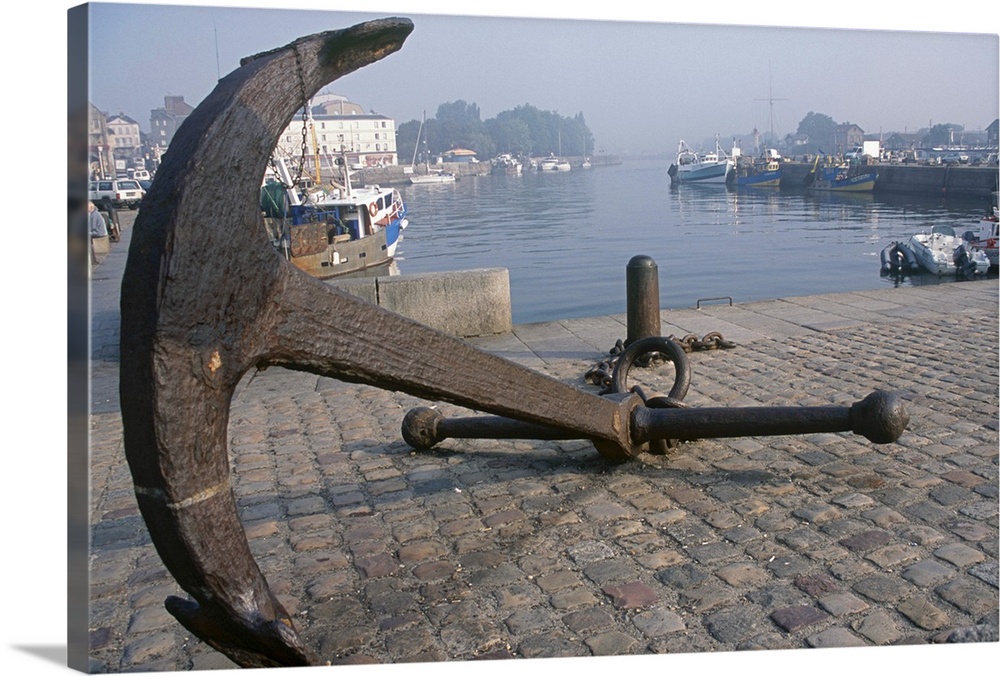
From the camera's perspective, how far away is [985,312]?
8.23m

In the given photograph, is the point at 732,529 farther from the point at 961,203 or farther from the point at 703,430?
the point at 961,203

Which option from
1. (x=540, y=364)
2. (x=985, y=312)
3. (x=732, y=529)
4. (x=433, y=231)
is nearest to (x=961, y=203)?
(x=433, y=231)

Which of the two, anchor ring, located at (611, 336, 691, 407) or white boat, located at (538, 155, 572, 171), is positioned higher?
white boat, located at (538, 155, 572, 171)

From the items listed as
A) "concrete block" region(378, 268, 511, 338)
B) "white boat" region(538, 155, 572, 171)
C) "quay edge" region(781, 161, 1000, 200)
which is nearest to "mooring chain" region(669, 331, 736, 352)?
"concrete block" region(378, 268, 511, 338)

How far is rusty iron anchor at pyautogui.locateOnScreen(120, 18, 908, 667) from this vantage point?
2.12m

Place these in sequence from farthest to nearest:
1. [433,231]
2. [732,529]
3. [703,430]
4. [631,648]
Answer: [433,231]
[703,430]
[732,529]
[631,648]

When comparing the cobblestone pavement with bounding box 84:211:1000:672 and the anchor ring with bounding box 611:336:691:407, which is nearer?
the cobblestone pavement with bounding box 84:211:1000:672

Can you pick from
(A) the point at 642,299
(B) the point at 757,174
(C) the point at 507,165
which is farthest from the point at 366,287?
(C) the point at 507,165

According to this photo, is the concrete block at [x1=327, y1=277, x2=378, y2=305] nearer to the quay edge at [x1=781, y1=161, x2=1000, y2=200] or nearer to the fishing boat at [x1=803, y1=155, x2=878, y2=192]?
the quay edge at [x1=781, y1=161, x2=1000, y2=200]

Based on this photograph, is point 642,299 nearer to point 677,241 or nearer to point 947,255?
point 947,255

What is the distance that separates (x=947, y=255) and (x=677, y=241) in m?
13.9

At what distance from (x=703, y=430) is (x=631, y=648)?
4.48 feet

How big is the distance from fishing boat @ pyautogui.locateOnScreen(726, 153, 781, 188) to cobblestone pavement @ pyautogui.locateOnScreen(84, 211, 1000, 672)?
6498 cm

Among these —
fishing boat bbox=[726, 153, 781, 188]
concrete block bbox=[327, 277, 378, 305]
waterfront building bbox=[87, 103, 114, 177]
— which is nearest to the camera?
waterfront building bbox=[87, 103, 114, 177]
